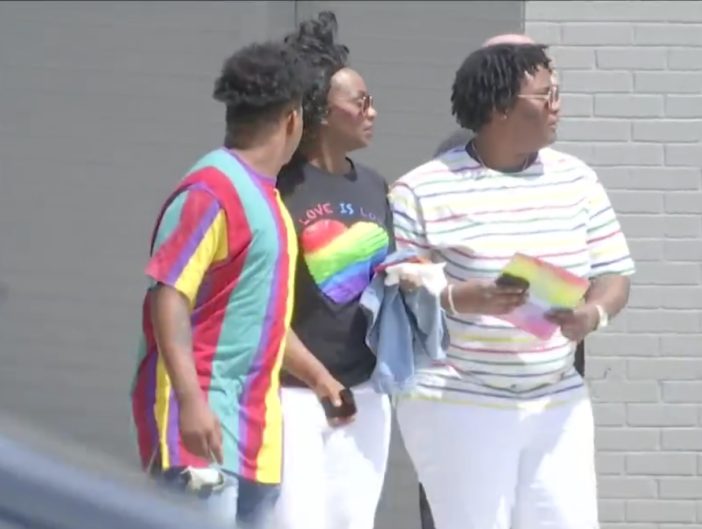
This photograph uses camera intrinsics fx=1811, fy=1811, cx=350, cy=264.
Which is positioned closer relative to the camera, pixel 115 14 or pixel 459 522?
pixel 459 522

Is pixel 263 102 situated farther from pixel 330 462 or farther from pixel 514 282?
pixel 330 462

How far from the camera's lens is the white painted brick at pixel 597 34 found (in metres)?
6.28

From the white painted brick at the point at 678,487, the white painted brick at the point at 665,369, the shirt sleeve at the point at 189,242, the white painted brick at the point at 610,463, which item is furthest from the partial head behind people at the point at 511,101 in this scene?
the white painted brick at the point at 678,487

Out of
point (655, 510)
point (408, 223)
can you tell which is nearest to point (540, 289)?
point (408, 223)

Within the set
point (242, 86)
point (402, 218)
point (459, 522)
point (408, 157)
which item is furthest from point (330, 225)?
point (408, 157)

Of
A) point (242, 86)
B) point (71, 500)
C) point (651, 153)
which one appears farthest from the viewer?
point (651, 153)

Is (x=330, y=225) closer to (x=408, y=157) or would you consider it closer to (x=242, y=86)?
(x=242, y=86)

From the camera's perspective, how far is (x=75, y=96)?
21.4ft

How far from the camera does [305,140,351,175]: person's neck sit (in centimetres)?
466

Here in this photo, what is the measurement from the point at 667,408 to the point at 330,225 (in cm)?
217

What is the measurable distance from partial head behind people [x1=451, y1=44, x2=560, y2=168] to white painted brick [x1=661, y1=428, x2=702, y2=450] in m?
1.96

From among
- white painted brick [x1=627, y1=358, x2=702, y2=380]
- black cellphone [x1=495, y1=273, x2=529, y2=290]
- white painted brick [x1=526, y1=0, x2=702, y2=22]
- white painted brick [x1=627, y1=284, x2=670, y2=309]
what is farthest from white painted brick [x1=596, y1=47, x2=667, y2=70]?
black cellphone [x1=495, y1=273, x2=529, y2=290]

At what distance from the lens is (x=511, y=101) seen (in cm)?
462

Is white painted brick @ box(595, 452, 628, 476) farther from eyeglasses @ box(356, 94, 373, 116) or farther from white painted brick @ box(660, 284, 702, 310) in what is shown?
eyeglasses @ box(356, 94, 373, 116)
